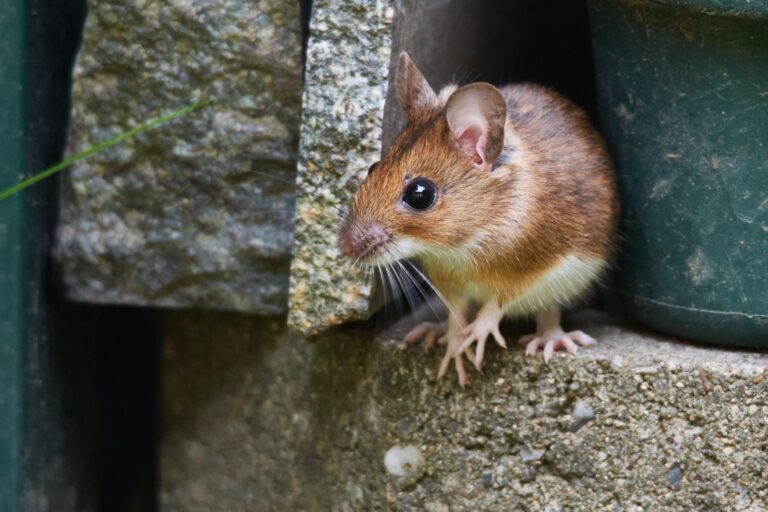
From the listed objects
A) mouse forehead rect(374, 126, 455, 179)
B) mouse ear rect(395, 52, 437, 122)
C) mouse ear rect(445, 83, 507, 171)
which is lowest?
mouse forehead rect(374, 126, 455, 179)

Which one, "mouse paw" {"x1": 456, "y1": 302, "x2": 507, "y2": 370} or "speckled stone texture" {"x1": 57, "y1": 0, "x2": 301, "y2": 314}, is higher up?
"speckled stone texture" {"x1": 57, "y1": 0, "x2": 301, "y2": 314}

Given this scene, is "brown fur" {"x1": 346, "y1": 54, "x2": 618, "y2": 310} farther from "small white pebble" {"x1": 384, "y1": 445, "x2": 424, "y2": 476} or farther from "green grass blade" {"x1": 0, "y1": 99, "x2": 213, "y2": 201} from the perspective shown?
"green grass blade" {"x1": 0, "y1": 99, "x2": 213, "y2": 201}

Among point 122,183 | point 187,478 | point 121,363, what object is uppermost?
point 122,183

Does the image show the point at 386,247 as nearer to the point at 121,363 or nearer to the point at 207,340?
the point at 207,340

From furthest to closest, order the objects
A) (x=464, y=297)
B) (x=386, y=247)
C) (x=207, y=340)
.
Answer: (x=207, y=340), (x=464, y=297), (x=386, y=247)

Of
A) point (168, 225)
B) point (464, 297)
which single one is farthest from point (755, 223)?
point (168, 225)

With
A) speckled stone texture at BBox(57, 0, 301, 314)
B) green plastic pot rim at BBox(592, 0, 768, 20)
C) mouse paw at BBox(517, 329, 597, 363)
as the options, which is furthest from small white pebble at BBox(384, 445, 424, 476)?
green plastic pot rim at BBox(592, 0, 768, 20)
